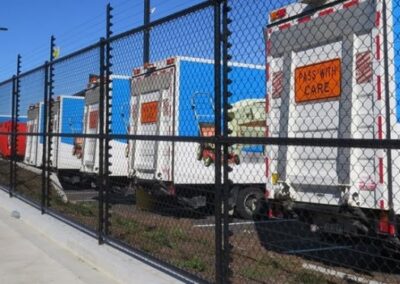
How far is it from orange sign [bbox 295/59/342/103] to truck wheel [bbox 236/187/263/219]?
15.0 feet

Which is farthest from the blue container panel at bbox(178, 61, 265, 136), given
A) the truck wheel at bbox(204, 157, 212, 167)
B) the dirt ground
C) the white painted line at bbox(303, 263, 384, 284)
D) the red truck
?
the red truck

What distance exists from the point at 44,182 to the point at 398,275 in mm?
5418

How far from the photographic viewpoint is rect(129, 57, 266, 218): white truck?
10.5 m

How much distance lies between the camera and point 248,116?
372 inches

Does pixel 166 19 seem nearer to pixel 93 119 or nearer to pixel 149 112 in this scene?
pixel 149 112

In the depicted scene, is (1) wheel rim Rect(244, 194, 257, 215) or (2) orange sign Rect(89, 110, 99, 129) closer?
(1) wheel rim Rect(244, 194, 257, 215)

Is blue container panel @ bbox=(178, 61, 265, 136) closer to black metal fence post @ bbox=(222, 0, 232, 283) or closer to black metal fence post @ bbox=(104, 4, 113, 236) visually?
black metal fence post @ bbox=(104, 4, 113, 236)

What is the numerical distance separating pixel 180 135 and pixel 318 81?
352 cm

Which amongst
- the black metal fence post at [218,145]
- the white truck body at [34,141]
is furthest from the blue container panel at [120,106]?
the black metal fence post at [218,145]

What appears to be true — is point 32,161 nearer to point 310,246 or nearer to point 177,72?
point 177,72

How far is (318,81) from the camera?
7.04 metres

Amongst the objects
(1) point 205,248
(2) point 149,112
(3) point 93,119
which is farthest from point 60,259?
(3) point 93,119

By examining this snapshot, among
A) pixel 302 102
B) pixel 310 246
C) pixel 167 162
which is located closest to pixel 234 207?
pixel 167 162

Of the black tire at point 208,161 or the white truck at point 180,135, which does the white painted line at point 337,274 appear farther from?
the black tire at point 208,161
